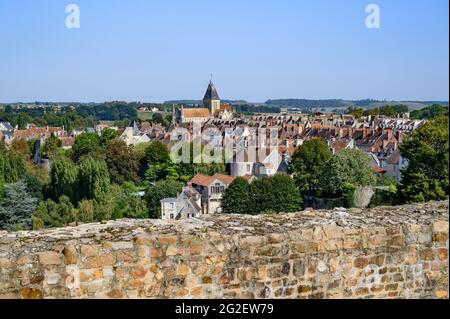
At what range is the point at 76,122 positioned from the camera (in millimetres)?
141250

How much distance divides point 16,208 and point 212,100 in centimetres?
10387

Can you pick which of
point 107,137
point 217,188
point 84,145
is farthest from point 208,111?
point 217,188

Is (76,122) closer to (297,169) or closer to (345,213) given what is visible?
(297,169)

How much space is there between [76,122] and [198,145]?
261 feet

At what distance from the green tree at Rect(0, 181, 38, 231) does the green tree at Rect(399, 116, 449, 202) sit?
975 inches

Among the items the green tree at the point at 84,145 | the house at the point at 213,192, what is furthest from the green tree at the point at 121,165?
the house at the point at 213,192

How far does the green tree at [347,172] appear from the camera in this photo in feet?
141

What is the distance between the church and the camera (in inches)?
5468

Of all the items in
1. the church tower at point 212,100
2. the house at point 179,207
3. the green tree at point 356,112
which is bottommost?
the house at point 179,207

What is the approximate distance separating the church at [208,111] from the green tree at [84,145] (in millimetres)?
52524

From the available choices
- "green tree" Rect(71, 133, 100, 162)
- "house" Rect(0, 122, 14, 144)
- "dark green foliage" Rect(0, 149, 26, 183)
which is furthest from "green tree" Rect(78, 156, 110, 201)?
"house" Rect(0, 122, 14, 144)

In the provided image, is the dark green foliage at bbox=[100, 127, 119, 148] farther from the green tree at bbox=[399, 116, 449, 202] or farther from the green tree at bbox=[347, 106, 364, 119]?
the green tree at bbox=[399, 116, 449, 202]

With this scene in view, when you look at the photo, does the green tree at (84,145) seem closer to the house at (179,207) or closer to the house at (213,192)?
the house at (213,192)

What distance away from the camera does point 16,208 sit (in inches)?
1708
